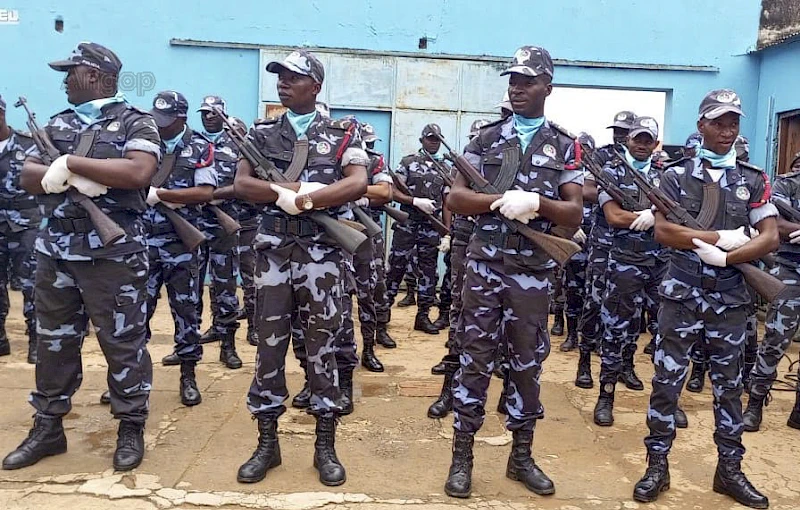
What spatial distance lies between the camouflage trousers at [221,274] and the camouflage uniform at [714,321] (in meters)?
3.63

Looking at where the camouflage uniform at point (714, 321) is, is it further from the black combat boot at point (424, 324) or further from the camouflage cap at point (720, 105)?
the black combat boot at point (424, 324)

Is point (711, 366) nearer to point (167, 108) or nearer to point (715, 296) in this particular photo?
point (715, 296)

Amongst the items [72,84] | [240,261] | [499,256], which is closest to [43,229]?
[72,84]

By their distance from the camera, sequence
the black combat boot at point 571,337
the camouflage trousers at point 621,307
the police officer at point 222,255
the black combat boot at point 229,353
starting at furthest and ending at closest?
1. the black combat boot at point 571,337
2. the black combat boot at point 229,353
3. the police officer at point 222,255
4. the camouflage trousers at point 621,307

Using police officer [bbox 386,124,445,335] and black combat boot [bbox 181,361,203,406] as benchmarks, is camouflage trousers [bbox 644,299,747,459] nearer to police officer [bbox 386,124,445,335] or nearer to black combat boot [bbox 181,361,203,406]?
black combat boot [bbox 181,361,203,406]

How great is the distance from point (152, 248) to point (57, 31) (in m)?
6.72

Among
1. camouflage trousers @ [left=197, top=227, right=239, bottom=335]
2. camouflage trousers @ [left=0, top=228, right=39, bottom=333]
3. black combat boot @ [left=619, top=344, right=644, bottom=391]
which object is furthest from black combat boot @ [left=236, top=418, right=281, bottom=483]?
camouflage trousers @ [left=0, top=228, right=39, bottom=333]

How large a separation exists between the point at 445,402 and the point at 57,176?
9.84ft

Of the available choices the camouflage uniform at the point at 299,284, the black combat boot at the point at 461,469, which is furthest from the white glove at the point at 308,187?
the black combat boot at the point at 461,469

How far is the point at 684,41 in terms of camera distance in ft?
35.3

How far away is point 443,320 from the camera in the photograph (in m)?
8.61

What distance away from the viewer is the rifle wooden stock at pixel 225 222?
18.4 ft

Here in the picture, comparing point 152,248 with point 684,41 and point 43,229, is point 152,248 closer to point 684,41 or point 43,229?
point 43,229

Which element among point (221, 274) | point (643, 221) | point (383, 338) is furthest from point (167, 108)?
point (643, 221)
